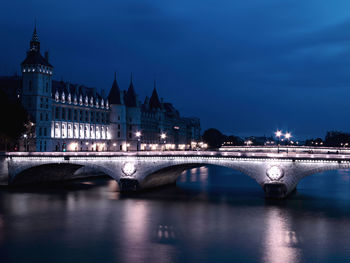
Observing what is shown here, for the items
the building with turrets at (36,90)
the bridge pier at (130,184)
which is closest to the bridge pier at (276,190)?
the bridge pier at (130,184)

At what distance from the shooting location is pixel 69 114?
122 metres

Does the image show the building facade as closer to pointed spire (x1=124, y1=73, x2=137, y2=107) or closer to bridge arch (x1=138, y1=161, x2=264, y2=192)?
pointed spire (x1=124, y1=73, x2=137, y2=107)

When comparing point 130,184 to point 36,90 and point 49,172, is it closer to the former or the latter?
point 49,172

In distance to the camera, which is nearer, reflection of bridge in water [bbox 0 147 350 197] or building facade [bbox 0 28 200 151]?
reflection of bridge in water [bbox 0 147 350 197]

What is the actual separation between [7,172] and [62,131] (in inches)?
1612

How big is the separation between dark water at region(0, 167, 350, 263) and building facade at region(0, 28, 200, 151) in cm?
2343

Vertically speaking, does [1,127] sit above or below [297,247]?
above

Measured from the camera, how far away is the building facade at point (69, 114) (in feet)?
347

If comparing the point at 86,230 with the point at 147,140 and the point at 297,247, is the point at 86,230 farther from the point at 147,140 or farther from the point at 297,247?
the point at 147,140

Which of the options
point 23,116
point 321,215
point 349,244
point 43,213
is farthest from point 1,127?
point 349,244

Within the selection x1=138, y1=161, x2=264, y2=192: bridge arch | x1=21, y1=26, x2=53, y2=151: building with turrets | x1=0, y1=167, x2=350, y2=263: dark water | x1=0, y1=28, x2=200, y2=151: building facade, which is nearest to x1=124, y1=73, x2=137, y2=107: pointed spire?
x1=0, y1=28, x2=200, y2=151: building facade

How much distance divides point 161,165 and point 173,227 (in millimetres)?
21887

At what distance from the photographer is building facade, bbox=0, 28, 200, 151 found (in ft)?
347

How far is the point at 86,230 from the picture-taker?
147ft
